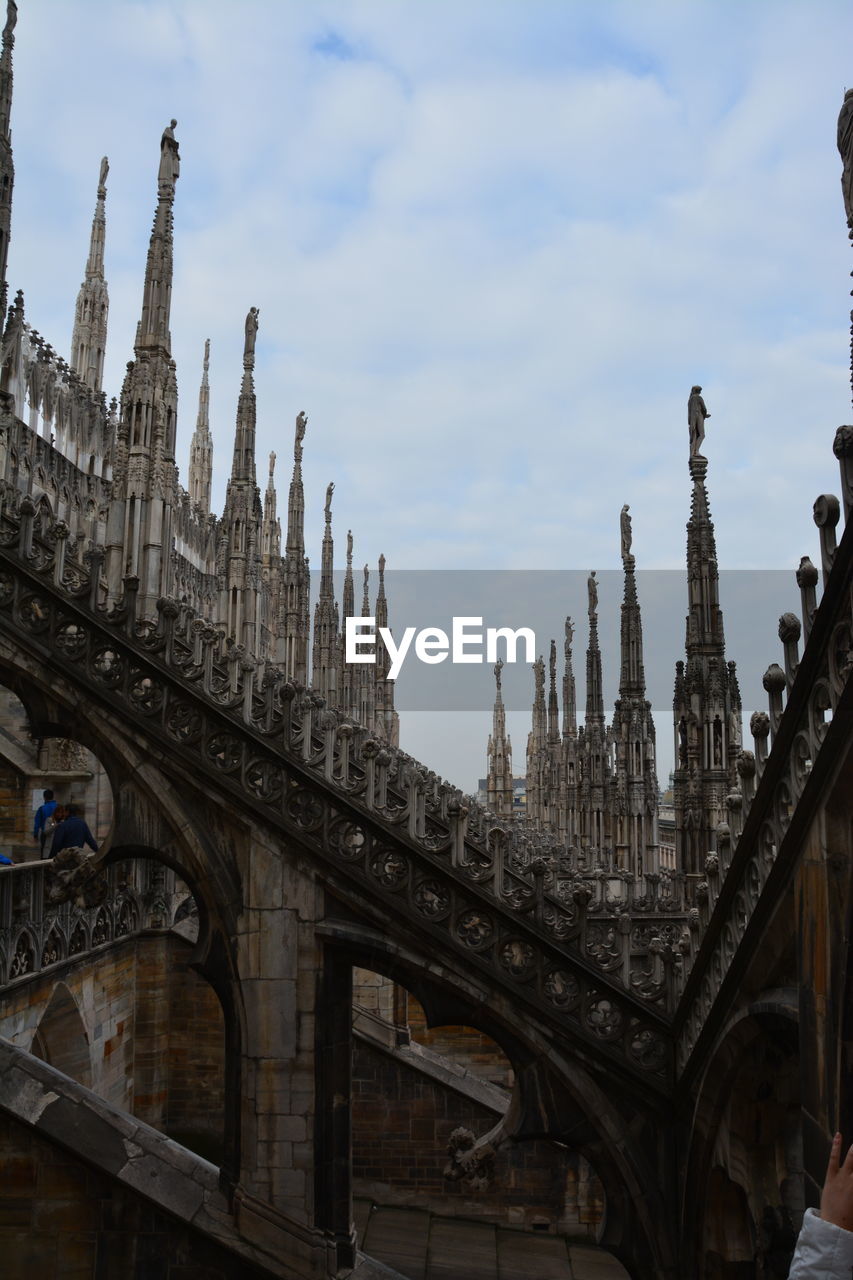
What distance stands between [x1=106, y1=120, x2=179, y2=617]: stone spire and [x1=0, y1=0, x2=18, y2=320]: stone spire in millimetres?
1643

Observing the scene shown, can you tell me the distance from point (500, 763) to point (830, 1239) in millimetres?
56833

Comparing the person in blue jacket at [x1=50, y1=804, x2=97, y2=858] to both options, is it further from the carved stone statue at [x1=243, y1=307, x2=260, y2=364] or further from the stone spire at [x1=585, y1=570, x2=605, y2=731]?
the stone spire at [x1=585, y1=570, x2=605, y2=731]

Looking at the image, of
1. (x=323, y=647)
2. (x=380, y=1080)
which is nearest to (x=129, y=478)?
(x=380, y=1080)

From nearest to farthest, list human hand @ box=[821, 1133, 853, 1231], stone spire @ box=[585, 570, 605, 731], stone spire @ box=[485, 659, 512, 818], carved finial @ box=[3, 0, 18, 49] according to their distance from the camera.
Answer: human hand @ box=[821, 1133, 853, 1231]
carved finial @ box=[3, 0, 18, 49]
stone spire @ box=[585, 570, 605, 731]
stone spire @ box=[485, 659, 512, 818]

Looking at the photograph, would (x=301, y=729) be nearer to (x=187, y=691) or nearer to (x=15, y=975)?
(x=187, y=691)

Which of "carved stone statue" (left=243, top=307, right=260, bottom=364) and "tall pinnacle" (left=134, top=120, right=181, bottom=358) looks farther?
"carved stone statue" (left=243, top=307, right=260, bottom=364)

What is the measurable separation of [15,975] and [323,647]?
26.2m

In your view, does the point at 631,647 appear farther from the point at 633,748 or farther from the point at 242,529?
A: the point at 242,529

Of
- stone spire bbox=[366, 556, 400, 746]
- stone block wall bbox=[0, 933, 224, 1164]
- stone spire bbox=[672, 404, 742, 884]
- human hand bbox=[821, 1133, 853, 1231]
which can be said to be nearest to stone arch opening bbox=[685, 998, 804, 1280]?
human hand bbox=[821, 1133, 853, 1231]

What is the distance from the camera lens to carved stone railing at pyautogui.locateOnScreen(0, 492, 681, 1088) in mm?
7074

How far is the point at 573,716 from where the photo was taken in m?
38.7

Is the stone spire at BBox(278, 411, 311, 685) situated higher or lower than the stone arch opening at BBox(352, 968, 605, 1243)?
higher

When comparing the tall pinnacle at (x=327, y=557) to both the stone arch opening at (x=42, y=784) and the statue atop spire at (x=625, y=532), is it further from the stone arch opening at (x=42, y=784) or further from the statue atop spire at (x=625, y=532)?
the stone arch opening at (x=42, y=784)

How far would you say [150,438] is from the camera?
12.8 meters
